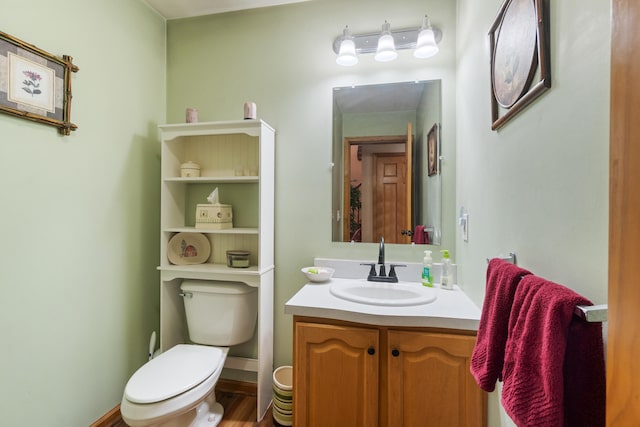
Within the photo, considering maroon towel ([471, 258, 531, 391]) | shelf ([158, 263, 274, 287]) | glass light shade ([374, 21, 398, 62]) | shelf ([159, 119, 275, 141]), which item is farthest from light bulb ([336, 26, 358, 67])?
maroon towel ([471, 258, 531, 391])

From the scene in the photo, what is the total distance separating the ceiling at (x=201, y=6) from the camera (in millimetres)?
1884

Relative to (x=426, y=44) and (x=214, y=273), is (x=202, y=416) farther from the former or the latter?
(x=426, y=44)

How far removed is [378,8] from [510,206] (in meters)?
1.48

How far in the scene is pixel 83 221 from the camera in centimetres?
150

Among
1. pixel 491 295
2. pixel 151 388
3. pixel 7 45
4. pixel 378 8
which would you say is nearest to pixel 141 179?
pixel 7 45

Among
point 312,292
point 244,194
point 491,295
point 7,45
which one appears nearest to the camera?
point 491,295

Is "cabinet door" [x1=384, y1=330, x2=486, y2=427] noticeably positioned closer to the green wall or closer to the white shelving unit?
the white shelving unit

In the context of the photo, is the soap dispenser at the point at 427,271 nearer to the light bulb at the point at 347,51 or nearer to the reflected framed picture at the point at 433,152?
the reflected framed picture at the point at 433,152

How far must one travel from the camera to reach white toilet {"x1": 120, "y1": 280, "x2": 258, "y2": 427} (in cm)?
125

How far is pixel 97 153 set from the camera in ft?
5.19

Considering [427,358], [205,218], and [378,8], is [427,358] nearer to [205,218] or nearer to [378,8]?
[205,218]

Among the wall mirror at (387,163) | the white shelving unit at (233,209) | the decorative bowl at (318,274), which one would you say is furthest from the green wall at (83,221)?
the wall mirror at (387,163)

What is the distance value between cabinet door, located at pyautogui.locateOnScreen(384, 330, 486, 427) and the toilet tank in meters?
0.92

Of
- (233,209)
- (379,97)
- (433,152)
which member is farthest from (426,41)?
(233,209)
